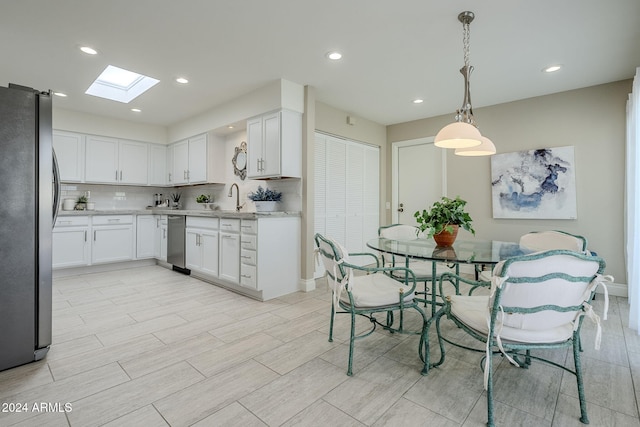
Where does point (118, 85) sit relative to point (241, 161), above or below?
above

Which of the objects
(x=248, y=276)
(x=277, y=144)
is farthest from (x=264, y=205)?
(x=248, y=276)

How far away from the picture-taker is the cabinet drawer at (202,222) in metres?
4.00

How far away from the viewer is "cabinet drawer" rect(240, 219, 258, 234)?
341cm

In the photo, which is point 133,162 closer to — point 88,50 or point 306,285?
point 88,50

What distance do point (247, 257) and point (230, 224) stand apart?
523 mm

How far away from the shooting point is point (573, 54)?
294 centimetres

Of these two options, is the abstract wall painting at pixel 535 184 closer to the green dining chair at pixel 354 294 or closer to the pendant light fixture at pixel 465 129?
the pendant light fixture at pixel 465 129

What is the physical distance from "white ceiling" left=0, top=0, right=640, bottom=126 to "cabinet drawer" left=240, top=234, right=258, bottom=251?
1885mm

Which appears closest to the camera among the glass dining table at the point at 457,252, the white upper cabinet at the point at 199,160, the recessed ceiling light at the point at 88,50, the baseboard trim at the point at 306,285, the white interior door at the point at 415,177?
the glass dining table at the point at 457,252

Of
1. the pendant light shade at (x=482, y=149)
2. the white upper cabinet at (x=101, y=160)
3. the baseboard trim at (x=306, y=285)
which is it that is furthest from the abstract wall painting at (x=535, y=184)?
the white upper cabinet at (x=101, y=160)

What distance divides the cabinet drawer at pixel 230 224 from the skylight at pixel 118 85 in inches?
78.3

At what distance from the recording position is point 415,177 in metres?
5.31

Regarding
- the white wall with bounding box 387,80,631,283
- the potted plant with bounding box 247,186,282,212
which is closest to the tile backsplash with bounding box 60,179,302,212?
the potted plant with bounding box 247,186,282,212

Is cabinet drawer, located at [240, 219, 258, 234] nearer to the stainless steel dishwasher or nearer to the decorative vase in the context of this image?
the decorative vase
